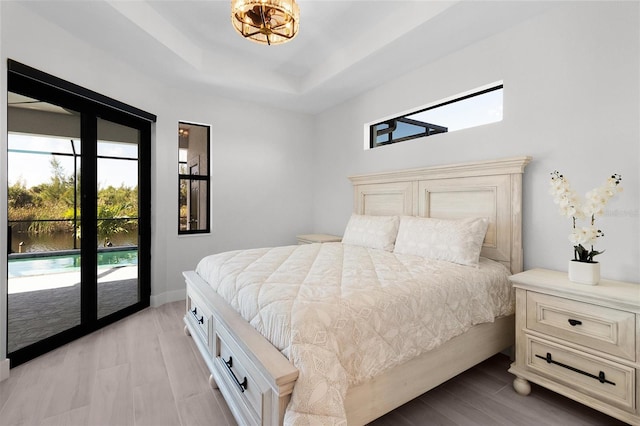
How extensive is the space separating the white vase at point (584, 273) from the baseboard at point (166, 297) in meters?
3.84

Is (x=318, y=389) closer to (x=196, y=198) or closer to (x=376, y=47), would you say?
(x=376, y=47)

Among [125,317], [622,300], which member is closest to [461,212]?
[622,300]

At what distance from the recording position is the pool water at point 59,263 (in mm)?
2336

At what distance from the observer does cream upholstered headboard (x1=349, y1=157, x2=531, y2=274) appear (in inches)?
92.6

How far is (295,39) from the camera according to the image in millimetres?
3100

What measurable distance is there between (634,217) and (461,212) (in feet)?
3.54

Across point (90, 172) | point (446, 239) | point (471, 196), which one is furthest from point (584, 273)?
point (90, 172)

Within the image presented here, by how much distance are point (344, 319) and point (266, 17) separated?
1.90m

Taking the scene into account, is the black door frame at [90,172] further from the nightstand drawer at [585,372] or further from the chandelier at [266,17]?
the nightstand drawer at [585,372]

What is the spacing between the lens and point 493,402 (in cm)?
185

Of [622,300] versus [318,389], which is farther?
[622,300]

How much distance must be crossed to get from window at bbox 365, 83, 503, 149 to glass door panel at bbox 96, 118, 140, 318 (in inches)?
112

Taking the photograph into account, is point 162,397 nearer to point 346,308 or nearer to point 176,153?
point 346,308

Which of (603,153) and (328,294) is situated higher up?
(603,153)
